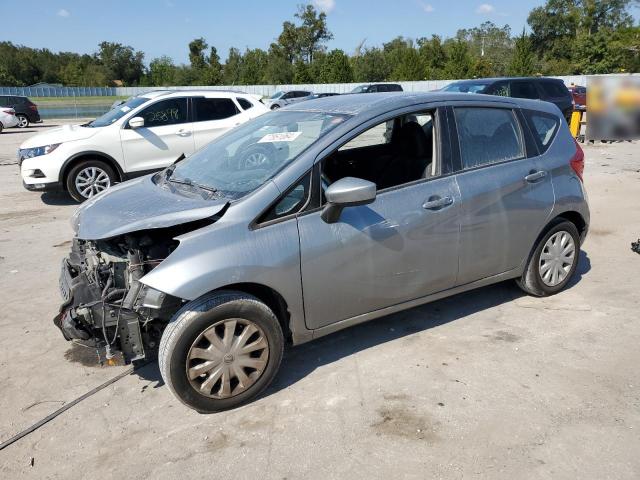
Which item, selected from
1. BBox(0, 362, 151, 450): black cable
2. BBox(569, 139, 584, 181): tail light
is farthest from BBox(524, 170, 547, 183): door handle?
BBox(0, 362, 151, 450): black cable

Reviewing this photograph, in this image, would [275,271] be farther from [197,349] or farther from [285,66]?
[285,66]

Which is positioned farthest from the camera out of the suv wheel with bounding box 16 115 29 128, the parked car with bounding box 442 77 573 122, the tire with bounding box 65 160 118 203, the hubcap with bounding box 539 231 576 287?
the suv wheel with bounding box 16 115 29 128

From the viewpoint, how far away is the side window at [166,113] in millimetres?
9273

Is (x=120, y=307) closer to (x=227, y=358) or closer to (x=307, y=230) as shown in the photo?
(x=227, y=358)

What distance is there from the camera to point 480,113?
4137 millimetres

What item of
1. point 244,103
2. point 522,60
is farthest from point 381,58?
point 244,103

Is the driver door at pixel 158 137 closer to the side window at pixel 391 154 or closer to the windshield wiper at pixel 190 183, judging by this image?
the windshield wiper at pixel 190 183

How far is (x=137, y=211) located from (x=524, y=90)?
43.3 ft

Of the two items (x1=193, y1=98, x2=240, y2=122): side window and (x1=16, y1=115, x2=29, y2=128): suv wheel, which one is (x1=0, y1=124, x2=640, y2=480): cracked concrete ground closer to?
(x1=193, y1=98, x2=240, y2=122): side window

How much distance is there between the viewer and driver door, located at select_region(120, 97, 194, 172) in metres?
9.11

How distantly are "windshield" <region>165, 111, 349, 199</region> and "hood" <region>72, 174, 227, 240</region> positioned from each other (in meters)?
0.21

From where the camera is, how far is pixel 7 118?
79.5ft

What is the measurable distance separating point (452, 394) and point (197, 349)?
61.1 inches

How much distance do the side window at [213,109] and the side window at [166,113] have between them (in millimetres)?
231
